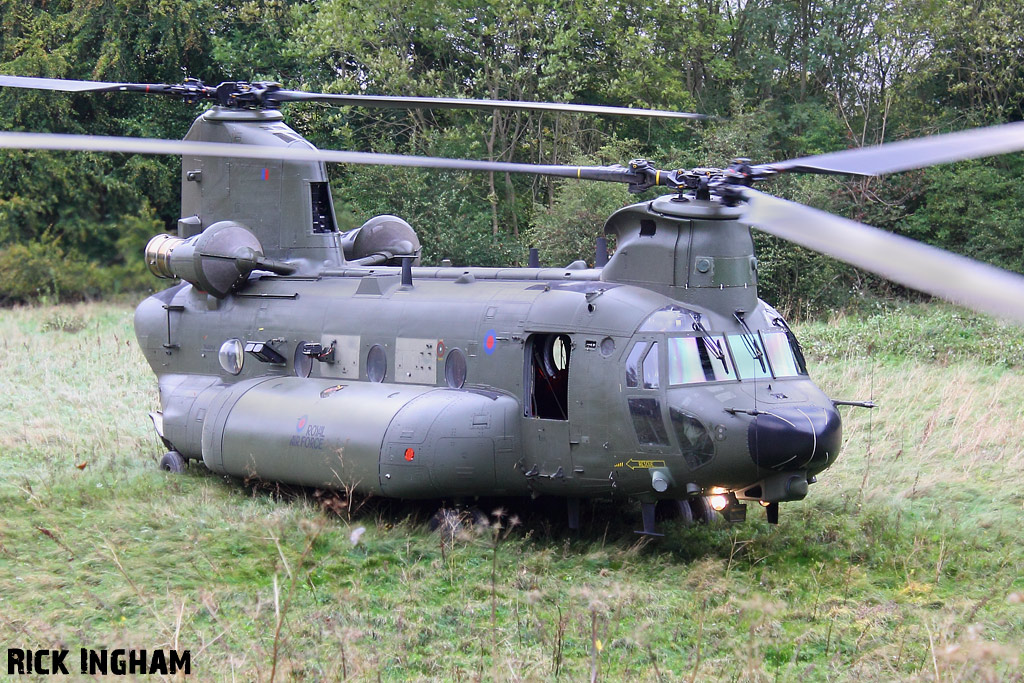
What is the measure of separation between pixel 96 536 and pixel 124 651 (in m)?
2.99

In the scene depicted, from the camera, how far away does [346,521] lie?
33.6ft

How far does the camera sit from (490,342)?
9945 mm

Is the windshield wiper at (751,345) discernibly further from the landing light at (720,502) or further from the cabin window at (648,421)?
the landing light at (720,502)

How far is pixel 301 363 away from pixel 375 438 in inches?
88.4

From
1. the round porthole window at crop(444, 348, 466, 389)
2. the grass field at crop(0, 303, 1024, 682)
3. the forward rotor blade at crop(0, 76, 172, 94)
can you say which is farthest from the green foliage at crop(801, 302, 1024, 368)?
the forward rotor blade at crop(0, 76, 172, 94)

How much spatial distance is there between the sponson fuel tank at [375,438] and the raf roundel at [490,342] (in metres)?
0.39

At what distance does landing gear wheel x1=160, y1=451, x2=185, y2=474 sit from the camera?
1208 cm

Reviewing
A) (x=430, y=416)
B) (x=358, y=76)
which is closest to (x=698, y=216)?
(x=430, y=416)

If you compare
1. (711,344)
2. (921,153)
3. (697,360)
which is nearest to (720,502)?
(697,360)

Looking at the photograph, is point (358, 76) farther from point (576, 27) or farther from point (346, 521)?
point (346, 521)

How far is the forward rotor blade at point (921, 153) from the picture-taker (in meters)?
5.23

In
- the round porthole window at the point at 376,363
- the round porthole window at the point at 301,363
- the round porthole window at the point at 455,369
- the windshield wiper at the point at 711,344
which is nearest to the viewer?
the windshield wiper at the point at 711,344

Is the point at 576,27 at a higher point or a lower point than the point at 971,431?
higher

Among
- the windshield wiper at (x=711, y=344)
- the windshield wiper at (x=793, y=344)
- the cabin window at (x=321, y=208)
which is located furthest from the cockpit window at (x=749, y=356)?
the cabin window at (x=321, y=208)
